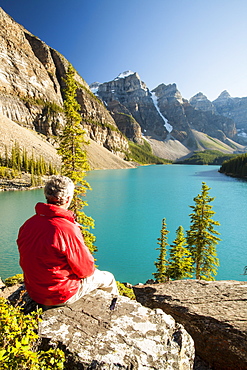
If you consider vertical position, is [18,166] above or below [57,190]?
below

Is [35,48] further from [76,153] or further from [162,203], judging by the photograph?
[76,153]

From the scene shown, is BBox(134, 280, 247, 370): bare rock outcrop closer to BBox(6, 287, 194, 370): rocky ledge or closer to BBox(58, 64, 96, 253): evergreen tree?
BBox(6, 287, 194, 370): rocky ledge

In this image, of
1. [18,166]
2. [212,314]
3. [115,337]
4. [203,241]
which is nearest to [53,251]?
[115,337]

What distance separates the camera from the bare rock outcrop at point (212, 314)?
412 centimetres

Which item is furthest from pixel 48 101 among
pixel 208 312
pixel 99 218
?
pixel 208 312

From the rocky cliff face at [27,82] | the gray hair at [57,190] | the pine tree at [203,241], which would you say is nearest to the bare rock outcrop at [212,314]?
the gray hair at [57,190]

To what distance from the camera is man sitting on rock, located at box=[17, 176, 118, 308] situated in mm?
3350

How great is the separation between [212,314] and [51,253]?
4077 millimetres

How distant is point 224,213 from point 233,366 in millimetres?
40094

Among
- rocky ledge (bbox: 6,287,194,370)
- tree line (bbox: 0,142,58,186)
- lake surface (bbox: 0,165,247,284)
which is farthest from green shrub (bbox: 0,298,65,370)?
tree line (bbox: 0,142,58,186)

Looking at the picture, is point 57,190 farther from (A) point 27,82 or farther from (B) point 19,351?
(A) point 27,82

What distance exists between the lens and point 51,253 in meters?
3.34

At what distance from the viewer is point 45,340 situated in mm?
3102

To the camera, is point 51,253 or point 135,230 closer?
point 51,253
